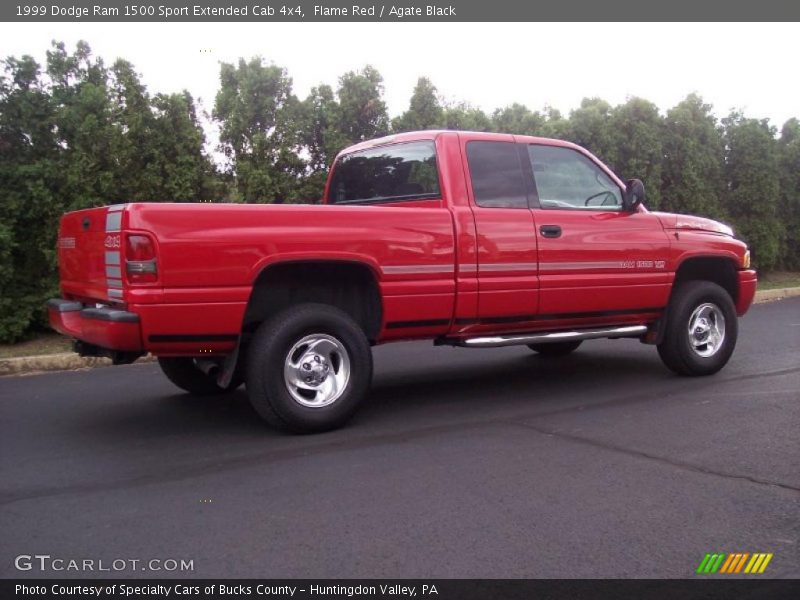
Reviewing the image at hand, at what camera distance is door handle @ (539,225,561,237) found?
19.3 feet

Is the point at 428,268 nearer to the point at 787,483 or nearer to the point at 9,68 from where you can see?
the point at 787,483

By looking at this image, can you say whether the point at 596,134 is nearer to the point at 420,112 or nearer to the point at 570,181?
the point at 420,112

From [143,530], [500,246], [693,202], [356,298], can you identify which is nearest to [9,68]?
[356,298]

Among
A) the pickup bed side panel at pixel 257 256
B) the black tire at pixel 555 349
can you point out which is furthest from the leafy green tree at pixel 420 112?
the pickup bed side panel at pixel 257 256

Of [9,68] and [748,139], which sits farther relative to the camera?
[748,139]

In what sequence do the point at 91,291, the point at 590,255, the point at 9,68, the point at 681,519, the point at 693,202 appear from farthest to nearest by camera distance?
the point at 693,202, the point at 9,68, the point at 590,255, the point at 91,291, the point at 681,519

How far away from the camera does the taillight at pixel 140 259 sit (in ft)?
14.8

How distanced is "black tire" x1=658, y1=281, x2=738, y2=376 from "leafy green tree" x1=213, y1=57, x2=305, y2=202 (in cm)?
557

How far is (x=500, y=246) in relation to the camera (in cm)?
564

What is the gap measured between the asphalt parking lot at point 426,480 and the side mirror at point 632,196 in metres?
1.51

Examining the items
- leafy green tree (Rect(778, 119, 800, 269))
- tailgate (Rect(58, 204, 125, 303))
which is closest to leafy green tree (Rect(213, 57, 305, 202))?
tailgate (Rect(58, 204, 125, 303))

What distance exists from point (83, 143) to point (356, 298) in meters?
5.00

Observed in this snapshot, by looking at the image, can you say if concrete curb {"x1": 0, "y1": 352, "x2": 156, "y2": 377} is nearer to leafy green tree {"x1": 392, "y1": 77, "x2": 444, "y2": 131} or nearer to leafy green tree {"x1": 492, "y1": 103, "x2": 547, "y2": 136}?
leafy green tree {"x1": 392, "y1": 77, "x2": 444, "y2": 131}

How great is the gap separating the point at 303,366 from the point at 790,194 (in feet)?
45.4
